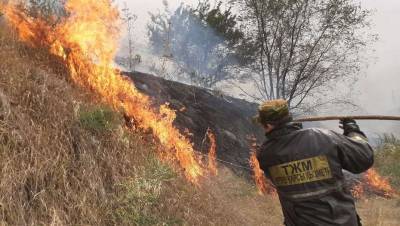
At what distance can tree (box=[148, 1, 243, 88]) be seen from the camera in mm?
18562

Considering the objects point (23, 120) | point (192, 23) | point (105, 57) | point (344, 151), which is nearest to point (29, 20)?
point (105, 57)

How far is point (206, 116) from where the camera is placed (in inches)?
554

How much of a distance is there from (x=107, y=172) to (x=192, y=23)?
51.8 ft

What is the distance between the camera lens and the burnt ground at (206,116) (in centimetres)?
1291

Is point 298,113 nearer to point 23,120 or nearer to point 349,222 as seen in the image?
point 23,120

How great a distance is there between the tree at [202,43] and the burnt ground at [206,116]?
338 centimetres

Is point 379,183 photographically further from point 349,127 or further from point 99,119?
point 349,127

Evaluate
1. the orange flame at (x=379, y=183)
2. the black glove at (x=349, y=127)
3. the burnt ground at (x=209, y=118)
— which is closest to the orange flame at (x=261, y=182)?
the burnt ground at (x=209, y=118)

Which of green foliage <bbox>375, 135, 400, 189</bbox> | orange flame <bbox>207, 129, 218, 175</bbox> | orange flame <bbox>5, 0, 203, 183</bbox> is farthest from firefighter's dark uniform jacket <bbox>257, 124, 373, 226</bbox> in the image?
green foliage <bbox>375, 135, 400, 189</bbox>

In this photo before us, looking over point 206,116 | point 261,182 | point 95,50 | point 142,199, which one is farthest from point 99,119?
point 206,116

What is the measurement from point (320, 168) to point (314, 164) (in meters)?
0.05

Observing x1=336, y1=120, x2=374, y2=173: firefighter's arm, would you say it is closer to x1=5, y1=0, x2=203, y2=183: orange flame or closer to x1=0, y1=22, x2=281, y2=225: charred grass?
x1=0, y1=22, x2=281, y2=225: charred grass

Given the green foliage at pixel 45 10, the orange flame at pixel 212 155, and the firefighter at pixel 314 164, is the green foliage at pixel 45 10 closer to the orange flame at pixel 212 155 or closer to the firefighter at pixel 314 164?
the orange flame at pixel 212 155

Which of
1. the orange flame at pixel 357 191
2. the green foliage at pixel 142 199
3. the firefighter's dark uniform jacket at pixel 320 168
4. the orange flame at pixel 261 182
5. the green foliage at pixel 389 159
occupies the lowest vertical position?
the orange flame at pixel 357 191
